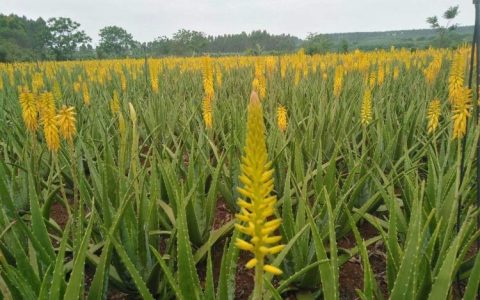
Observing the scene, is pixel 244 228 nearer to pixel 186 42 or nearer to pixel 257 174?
pixel 257 174

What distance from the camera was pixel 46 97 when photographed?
137 centimetres

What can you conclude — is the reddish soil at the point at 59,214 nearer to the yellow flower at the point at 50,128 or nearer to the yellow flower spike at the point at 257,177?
the yellow flower at the point at 50,128

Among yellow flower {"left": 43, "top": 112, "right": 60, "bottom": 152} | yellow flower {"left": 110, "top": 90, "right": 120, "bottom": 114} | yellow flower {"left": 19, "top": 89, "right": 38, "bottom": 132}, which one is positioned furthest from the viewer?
yellow flower {"left": 110, "top": 90, "right": 120, "bottom": 114}

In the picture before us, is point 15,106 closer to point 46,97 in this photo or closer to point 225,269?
point 46,97

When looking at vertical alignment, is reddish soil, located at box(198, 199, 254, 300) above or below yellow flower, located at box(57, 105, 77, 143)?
below

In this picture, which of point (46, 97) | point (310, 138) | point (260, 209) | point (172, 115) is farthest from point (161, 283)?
point (172, 115)

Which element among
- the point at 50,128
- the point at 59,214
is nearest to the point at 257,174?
the point at 50,128

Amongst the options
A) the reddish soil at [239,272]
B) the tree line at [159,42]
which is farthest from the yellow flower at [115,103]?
the tree line at [159,42]

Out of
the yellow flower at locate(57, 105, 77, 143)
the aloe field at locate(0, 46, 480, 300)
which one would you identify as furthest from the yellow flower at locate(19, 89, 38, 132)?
the yellow flower at locate(57, 105, 77, 143)

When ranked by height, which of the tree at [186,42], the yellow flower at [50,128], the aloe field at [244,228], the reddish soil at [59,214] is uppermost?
the tree at [186,42]

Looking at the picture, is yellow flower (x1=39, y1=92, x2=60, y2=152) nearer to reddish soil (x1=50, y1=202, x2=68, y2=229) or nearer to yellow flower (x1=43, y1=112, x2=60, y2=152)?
yellow flower (x1=43, y1=112, x2=60, y2=152)

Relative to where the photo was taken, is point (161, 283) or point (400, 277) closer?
point (400, 277)

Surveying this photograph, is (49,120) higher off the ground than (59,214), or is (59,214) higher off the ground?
(49,120)

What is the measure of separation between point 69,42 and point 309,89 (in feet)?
130
